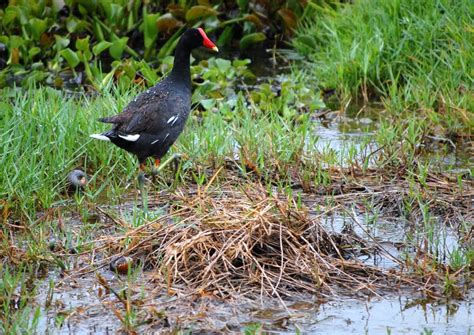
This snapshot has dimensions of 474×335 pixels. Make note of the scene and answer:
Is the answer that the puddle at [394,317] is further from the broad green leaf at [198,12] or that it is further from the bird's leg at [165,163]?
the broad green leaf at [198,12]

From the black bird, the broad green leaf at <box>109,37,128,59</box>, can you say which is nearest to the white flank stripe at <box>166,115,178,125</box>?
the black bird

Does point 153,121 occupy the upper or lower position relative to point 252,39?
upper

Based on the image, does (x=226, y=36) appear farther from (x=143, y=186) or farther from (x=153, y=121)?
(x=143, y=186)

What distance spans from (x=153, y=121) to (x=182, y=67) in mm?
605

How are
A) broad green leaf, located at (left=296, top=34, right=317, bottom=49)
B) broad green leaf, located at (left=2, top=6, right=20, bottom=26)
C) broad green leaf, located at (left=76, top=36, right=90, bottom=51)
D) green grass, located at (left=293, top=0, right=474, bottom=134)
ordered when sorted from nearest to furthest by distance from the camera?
green grass, located at (left=293, top=0, right=474, bottom=134) < broad green leaf, located at (left=76, top=36, right=90, bottom=51) < broad green leaf, located at (left=2, top=6, right=20, bottom=26) < broad green leaf, located at (left=296, top=34, right=317, bottom=49)

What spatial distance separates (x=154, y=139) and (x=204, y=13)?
3913 mm

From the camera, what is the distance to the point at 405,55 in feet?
27.4

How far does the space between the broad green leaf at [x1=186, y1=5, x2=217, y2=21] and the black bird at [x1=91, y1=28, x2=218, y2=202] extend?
10.8 ft

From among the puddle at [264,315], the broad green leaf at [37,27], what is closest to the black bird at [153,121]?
the puddle at [264,315]

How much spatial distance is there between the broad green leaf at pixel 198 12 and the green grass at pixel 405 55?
1193 mm

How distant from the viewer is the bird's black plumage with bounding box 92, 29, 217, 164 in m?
5.94

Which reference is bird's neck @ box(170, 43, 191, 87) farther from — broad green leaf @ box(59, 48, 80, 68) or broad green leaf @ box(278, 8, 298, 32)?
broad green leaf @ box(278, 8, 298, 32)

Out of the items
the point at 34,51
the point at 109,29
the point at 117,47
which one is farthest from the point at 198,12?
the point at 34,51

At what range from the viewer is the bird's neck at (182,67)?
21.1ft
